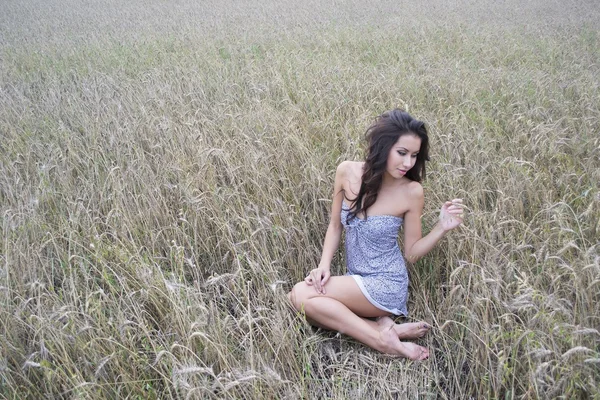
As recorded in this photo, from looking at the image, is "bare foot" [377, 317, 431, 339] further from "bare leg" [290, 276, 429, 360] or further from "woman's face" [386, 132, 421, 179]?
"woman's face" [386, 132, 421, 179]

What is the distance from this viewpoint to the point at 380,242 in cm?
217

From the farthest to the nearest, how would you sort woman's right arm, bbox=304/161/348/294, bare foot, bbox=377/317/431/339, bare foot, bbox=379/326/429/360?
woman's right arm, bbox=304/161/348/294 → bare foot, bbox=377/317/431/339 → bare foot, bbox=379/326/429/360

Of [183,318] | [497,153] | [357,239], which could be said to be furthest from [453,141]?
[183,318]

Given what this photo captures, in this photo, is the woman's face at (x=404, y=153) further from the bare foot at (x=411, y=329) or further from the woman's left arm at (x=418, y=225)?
the bare foot at (x=411, y=329)

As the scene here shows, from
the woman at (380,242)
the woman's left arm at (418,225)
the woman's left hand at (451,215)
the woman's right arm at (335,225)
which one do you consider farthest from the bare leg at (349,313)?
the woman's left hand at (451,215)

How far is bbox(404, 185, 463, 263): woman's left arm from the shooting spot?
1982 mm

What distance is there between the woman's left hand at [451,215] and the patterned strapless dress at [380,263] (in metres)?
0.23

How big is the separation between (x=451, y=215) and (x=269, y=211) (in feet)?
3.55

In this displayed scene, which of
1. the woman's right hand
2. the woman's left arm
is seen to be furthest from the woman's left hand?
the woman's right hand

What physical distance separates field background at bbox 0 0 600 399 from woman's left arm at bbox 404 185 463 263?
0.17 meters

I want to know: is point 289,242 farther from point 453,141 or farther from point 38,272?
point 453,141

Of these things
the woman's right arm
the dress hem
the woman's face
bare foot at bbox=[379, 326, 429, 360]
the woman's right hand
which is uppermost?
the woman's face

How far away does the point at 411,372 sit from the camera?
1.87 metres

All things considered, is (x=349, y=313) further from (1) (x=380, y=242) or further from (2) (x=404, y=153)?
(2) (x=404, y=153)
